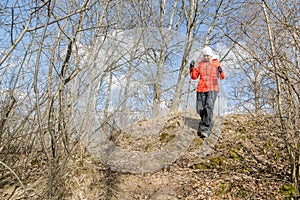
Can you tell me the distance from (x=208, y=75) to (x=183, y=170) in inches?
76.7

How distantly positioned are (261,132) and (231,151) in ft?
3.51

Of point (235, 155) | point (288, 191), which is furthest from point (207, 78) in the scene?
point (288, 191)

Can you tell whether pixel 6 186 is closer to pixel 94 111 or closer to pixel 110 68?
pixel 94 111

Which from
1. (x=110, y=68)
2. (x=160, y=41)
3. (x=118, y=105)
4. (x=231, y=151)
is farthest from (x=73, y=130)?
(x=231, y=151)

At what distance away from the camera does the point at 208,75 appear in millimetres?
5617

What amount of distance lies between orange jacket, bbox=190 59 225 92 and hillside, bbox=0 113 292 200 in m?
1.15

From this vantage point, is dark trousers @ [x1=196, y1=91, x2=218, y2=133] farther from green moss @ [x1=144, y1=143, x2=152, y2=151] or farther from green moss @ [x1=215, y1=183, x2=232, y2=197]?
green moss @ [x1=215, y1=183, x2=232, y2=197]

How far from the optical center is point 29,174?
4152 millimetres

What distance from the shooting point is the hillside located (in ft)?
14.0

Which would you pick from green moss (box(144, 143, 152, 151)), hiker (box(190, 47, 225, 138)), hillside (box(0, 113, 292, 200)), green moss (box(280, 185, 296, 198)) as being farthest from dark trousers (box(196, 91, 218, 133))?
green moss (box(280, 185, 296, 198))

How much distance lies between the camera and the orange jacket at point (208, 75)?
555 centimetres

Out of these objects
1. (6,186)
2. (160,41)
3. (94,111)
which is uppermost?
(160,41)

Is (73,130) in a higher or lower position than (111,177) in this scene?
higher

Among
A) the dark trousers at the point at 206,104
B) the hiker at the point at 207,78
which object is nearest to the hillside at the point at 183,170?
the dark trousers at the point at 206,104
